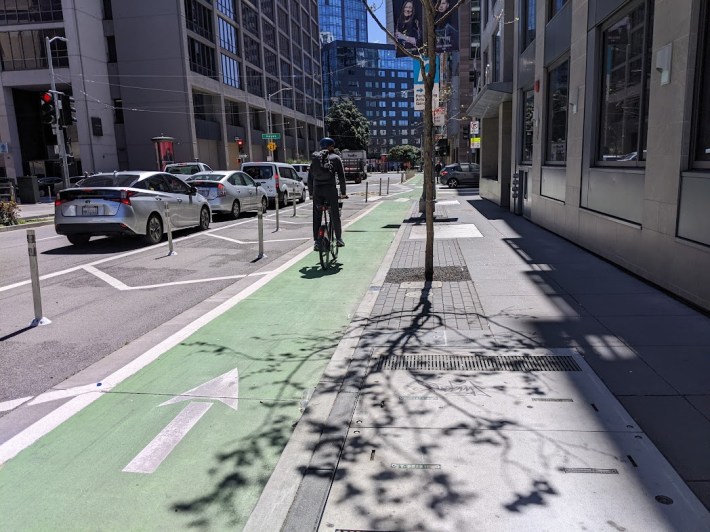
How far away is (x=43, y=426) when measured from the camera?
12.9 ft

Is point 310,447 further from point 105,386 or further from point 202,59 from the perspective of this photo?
point 202,59

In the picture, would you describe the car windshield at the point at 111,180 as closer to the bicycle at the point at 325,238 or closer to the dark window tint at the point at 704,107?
the bicycle at the point at 325,238

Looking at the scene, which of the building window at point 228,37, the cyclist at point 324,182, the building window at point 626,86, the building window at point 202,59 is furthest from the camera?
the building window at point 228,37

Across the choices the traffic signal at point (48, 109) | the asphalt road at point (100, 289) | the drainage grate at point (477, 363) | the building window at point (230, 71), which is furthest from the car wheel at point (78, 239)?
the building window at point (230, 71)

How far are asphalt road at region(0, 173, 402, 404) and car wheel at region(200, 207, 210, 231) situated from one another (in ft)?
1.04

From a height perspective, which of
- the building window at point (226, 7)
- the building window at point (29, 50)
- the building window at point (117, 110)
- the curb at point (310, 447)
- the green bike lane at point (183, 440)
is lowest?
the green bike lane at point (183, 440)

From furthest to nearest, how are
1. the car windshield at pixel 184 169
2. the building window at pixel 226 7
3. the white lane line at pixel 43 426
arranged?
the building window at pixel 226 7 → the car windshield at pixel 184 169 → the white lane line at pixel 43 426

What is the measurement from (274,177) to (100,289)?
15.3 m

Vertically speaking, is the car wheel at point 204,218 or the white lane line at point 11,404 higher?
the car wheel at point 204,218

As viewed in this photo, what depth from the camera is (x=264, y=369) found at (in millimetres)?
4875

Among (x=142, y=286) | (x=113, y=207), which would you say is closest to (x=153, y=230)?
(x=113, y=207)

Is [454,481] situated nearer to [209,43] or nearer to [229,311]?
[229,311]

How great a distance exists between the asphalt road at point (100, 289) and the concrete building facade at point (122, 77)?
32.7m

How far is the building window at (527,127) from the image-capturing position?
620 inches
